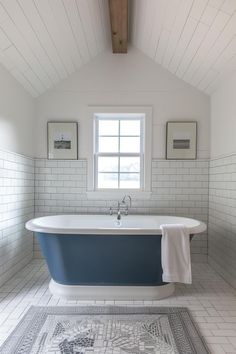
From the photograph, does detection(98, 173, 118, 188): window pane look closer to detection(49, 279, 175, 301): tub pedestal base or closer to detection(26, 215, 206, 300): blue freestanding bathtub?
detection(26, 215, 206, 300): blue freestanding bathtub

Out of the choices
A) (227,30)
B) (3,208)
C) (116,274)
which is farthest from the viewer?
(3,208)

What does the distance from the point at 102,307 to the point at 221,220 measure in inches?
69.7

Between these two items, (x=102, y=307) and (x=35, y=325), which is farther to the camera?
(x=102, y=307)

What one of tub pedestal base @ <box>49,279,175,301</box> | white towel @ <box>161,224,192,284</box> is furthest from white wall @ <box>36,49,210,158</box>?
tub pedestal base @ <box>49,279,175,301</box>

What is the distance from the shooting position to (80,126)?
3.80 m

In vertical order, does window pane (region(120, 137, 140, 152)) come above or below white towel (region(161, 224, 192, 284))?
above

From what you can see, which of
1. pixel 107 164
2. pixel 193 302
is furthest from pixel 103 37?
pixel 193 302

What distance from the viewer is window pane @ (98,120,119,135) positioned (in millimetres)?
3912

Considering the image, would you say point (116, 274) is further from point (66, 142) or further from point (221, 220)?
point (66, 142)

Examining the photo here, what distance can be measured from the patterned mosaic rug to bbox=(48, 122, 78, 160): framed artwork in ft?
6.61

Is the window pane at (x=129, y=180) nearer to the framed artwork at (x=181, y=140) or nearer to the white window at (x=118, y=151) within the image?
the white window at (x=118, y=151)

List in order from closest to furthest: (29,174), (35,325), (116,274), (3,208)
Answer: (35,325) → (116,274) → (3,208) → (29,174)

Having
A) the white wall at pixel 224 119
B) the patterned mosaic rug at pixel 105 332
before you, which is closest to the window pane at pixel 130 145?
the white wall at pixel 224 119

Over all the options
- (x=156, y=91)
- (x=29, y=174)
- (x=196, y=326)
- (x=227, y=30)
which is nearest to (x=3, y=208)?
(x=29, y=174)
